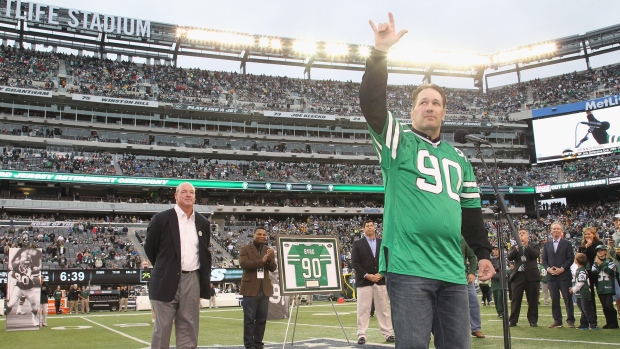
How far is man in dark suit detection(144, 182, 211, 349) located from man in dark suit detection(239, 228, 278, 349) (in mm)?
2365

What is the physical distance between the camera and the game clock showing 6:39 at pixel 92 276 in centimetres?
3056

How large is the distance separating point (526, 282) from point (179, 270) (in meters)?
8.17

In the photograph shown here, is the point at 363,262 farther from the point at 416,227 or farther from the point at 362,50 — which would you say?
the point at 362,50

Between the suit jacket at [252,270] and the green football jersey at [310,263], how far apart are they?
60cm

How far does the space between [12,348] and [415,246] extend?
10315 mm

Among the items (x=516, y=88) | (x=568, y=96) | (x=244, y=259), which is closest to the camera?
(x=244, y=259)

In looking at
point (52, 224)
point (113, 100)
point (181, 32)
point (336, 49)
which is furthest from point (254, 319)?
point (336, 49)

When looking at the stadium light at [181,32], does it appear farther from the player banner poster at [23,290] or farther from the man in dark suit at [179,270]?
the man in dark suit at [179,270]

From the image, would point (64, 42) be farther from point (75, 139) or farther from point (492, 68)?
point (492, 68)

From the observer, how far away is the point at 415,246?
3.45m

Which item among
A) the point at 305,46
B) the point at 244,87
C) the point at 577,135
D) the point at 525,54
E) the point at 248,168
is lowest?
the point at 248,168

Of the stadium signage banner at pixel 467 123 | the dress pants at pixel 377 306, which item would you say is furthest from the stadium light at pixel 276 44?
the dress pants at pixel 377 306

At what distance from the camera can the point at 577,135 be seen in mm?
58625

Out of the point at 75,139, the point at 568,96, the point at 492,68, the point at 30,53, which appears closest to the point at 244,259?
the point at 75,139
